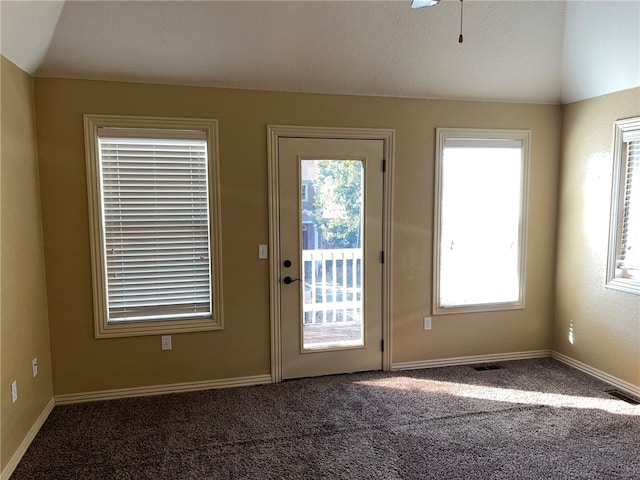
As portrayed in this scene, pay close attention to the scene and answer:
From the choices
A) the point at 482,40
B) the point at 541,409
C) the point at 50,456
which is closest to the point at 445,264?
the point at 541,409

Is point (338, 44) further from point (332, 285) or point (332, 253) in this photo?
point (332, 285)

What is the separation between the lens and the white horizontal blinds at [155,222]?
3.32m

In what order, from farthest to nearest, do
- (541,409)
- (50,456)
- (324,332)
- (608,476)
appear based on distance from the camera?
(324,332)
(541,409)
(50,456)
(608,476)

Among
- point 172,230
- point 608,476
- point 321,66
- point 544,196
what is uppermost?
point 321,66

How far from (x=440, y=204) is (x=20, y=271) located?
10.5 ft

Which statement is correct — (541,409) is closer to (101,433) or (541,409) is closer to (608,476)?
(608,476)

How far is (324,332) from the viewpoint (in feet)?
12.6

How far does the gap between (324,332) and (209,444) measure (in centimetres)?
137

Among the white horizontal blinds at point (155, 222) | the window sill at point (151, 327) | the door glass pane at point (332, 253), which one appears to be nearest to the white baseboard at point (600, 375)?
the door glass pane at point (332, 253)

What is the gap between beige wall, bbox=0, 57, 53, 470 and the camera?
8.34 ft

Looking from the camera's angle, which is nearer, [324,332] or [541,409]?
[541,409]

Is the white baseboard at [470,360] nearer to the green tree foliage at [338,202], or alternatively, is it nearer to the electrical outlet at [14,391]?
the green tree foliage at [338,202]

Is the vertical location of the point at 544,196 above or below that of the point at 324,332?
above

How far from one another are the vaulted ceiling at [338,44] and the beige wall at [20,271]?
1.00 ft
